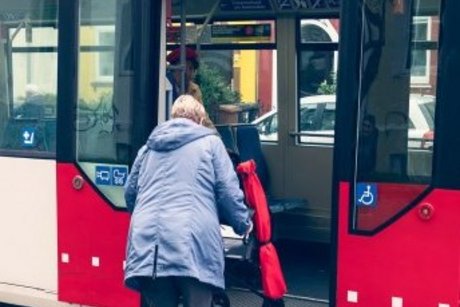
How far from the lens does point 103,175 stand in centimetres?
593

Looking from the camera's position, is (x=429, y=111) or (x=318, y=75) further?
(x=318, y=75)

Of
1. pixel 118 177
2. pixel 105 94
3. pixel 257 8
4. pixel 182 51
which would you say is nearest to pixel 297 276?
pixel 118 177

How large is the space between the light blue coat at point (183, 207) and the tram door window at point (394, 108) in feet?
2.15

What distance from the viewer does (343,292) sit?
5.00 meters

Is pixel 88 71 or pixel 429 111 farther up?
pixel 88 71

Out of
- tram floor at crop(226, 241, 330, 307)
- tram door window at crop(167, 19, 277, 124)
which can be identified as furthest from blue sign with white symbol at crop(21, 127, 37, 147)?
tram door window at crop(167, 19, 277, 124)

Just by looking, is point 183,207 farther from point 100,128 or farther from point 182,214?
point 100,128

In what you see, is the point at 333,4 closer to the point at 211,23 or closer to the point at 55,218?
the point at 211,23

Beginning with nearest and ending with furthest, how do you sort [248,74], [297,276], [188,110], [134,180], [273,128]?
[188,110] < [134,180] < [297,276] < [273,128] < [248,74]

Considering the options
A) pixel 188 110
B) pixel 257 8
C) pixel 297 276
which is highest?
pixel 257 8

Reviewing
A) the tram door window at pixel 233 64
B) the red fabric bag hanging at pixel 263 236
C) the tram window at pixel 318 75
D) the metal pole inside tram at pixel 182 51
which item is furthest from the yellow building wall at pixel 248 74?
the red fabric bag hanging at pixel 263 236

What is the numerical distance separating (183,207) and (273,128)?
3.54m

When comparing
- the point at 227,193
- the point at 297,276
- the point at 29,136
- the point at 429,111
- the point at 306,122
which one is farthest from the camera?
the point at 306,122

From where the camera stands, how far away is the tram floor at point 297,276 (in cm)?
592
